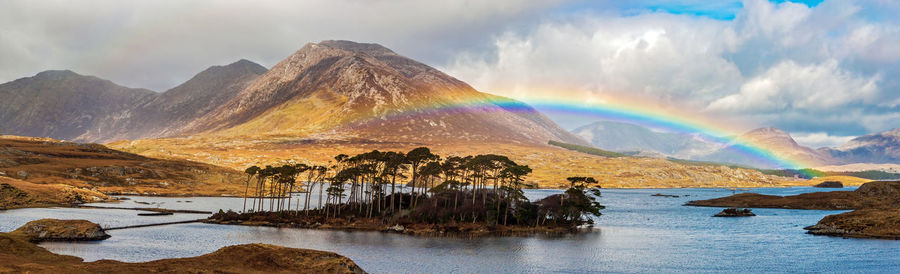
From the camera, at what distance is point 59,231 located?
89.3 m

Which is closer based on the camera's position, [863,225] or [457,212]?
[863,225]

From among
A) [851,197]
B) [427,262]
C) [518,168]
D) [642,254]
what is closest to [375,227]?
[518,168]

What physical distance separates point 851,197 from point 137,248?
224340 mm

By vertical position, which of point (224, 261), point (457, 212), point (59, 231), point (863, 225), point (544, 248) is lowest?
point (59, 231)

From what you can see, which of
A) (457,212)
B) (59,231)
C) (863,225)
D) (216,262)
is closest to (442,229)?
(457,212)

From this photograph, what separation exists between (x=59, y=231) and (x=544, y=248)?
265ft

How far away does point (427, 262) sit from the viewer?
261 ft

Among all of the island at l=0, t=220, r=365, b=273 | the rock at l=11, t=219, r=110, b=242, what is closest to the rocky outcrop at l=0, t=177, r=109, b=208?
the rock at l=11, t=219, r=110, b=242

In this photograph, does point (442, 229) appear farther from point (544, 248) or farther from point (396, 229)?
point (544, 248)

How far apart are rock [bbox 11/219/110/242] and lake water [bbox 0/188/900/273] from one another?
2625 millimetres

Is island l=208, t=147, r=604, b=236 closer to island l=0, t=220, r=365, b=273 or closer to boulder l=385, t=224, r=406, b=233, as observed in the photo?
boulder l=385, t=224, r=406, b=233

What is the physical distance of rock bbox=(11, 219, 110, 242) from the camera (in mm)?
87125

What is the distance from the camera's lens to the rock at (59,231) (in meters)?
87.1

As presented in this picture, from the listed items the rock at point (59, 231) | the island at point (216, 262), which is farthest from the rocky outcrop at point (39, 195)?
the island at point (216, 262)
